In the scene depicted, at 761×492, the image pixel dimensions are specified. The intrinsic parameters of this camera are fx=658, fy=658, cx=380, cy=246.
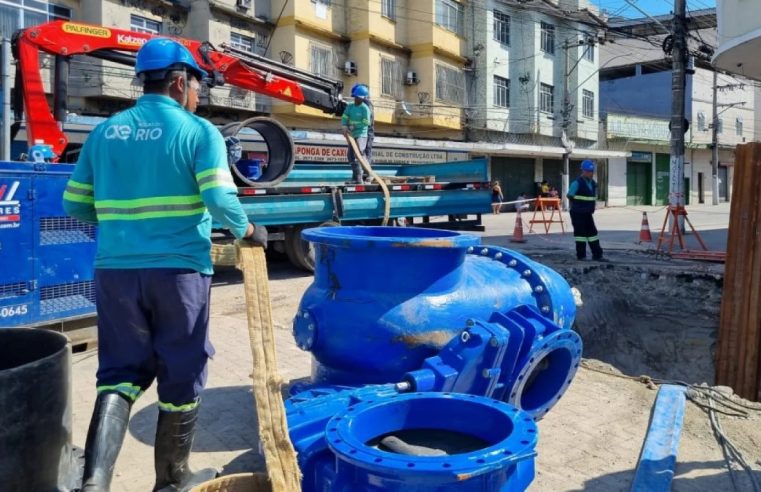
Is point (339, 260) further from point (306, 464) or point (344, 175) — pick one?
point (344, 175)

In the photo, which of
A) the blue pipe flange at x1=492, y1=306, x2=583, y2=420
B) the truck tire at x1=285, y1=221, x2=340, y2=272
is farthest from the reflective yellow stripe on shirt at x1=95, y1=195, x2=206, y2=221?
the truck tire at x1=285, y1=221, x2=340, y2=272

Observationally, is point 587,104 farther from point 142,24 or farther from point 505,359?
point 505,359

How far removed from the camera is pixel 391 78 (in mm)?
27656

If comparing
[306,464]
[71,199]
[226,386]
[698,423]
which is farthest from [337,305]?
[698,423]

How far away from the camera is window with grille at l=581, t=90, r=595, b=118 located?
3634 cm

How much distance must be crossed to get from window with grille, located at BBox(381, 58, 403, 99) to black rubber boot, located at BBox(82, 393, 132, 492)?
83.5 feet

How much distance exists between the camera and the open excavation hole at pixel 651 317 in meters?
8.16

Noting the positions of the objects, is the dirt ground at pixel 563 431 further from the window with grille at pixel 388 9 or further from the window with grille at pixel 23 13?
the window with grille at pixel 388 9

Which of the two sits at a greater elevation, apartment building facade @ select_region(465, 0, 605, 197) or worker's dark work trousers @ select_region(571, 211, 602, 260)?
apartment building facade @ select_region(465, 0, 605, 197)

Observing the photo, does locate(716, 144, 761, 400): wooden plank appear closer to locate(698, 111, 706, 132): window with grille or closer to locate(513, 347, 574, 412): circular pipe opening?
locate(513, 347, 574, 412): circular pipe opening

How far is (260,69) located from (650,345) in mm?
6983

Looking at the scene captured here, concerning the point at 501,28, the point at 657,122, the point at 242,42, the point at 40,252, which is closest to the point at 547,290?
the point at 40,252

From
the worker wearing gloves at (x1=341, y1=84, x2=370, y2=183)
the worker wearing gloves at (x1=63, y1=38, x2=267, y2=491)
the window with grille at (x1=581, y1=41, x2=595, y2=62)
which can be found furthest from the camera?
the window with grille at (x1=581, y1=41, x2=595, y2=62)

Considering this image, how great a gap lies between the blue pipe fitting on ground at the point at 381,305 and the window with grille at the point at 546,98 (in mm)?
31974
